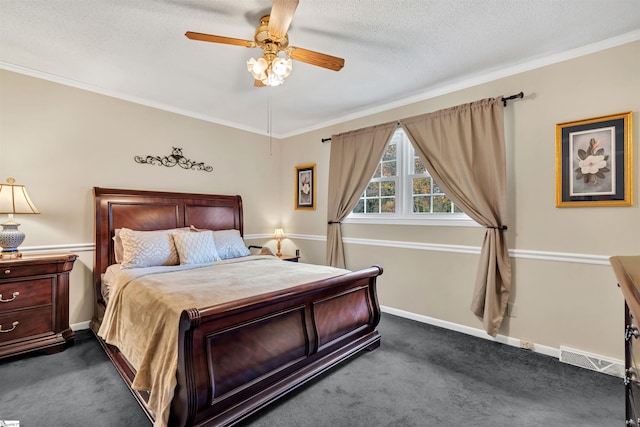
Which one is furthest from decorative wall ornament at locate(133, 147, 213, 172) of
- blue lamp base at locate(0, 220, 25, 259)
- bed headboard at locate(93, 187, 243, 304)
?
blue lamp base at locate(0, 220, 25, 259)

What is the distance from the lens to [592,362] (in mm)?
2412

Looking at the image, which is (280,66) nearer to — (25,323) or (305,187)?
(305,187)

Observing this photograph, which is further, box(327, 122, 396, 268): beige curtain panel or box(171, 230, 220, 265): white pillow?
box(327, 122, 396, 268): beige curtain panel

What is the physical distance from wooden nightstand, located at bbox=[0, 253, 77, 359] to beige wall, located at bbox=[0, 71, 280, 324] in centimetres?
48

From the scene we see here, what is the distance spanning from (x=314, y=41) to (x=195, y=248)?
2.36m

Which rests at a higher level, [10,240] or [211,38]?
[211,38]

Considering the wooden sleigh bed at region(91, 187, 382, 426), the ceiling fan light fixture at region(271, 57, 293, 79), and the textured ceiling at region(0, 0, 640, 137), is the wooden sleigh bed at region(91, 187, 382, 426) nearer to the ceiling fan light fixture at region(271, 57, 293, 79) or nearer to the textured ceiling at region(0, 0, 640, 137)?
the textured ceiling at region(0, 0, 640, 137)

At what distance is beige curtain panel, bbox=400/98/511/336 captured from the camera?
2.84 meters

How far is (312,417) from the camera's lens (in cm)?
187

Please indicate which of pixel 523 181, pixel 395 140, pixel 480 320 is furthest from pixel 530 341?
pixel 395 140

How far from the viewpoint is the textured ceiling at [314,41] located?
2.06m

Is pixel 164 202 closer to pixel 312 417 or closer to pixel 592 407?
pixel 312 417

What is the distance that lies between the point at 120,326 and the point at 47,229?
164 cm

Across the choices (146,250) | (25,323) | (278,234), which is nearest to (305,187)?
(278,234)
